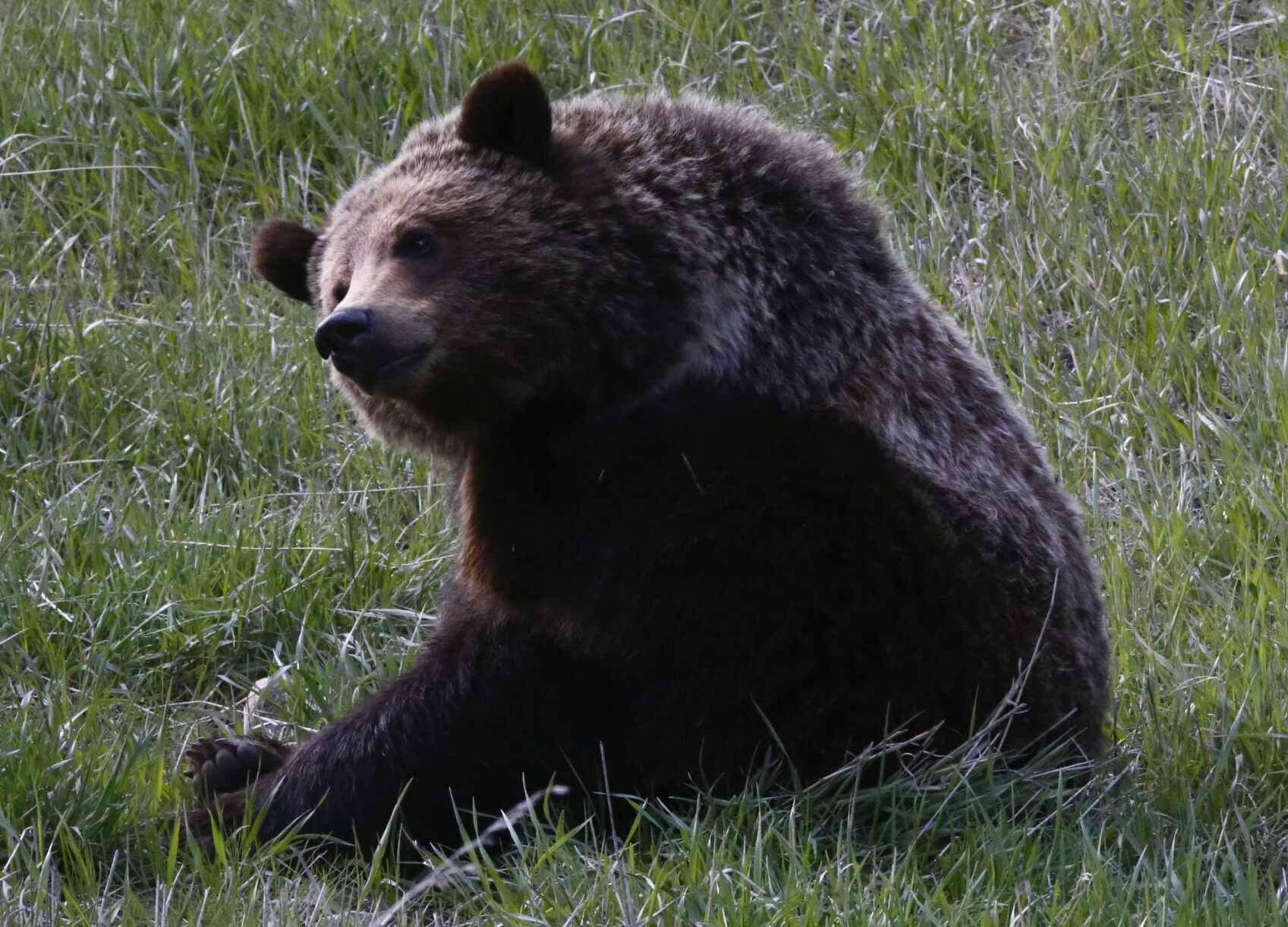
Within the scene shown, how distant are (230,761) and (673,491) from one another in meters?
1.39

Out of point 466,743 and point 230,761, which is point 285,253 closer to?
point 230,761

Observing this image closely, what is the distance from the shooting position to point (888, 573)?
380 cm

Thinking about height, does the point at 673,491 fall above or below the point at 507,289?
below

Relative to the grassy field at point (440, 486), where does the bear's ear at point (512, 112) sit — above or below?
above

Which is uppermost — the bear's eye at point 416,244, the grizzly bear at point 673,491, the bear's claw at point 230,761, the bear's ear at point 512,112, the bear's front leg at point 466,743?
the bear's ear at point 512,112

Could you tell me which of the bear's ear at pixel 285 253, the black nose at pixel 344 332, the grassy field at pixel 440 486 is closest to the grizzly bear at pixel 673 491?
the black nose at pixel 344 332

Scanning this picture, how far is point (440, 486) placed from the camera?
221 inches

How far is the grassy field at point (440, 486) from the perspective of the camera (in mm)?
3555

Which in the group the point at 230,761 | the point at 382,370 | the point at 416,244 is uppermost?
the point at 416,244

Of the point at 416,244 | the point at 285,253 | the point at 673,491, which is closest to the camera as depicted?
the point at 673,491

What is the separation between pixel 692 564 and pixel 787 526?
227 mm

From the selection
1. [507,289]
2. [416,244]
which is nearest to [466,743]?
[507,289]

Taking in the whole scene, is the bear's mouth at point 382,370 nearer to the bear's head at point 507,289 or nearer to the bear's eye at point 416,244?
the bear's head at point 507,289

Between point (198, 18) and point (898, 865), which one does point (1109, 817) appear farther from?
point (198, 18)
